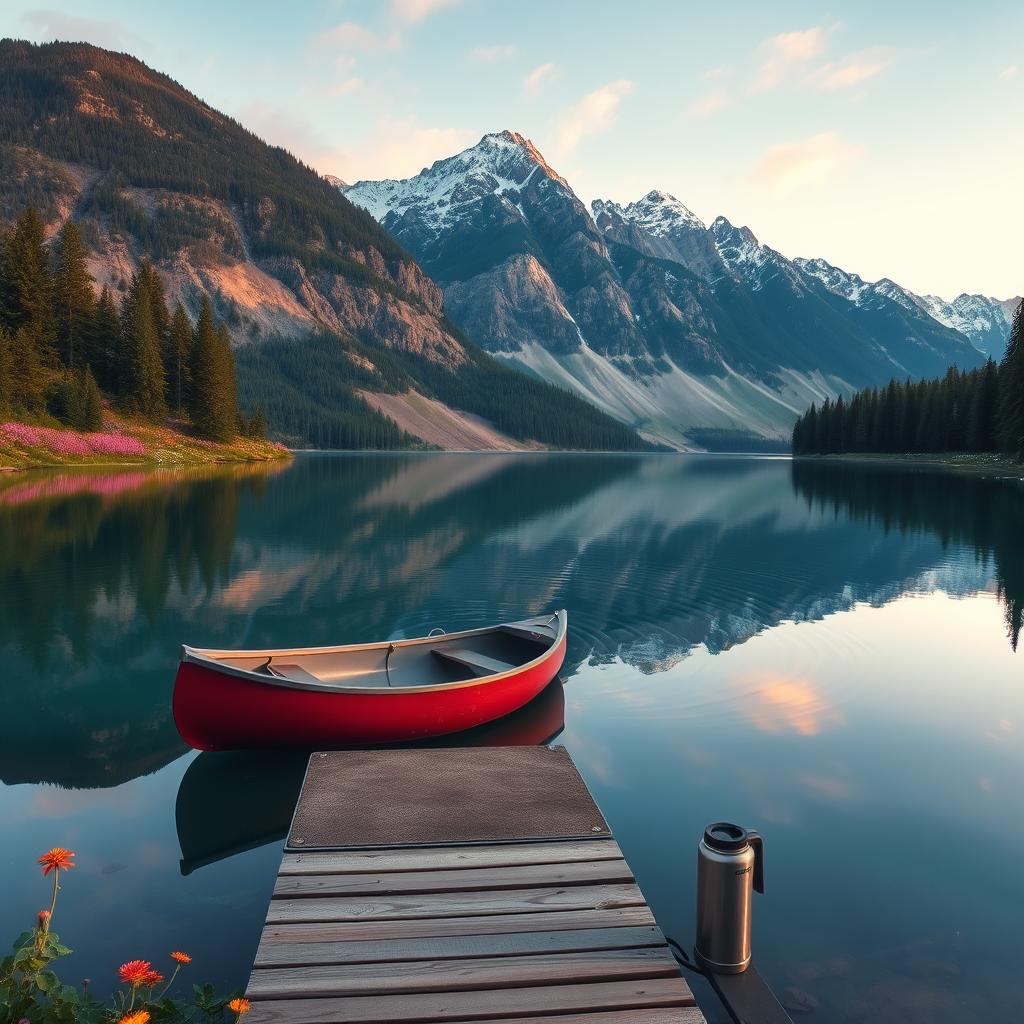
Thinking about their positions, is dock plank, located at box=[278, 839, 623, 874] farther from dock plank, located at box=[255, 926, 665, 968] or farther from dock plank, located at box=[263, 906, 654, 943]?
dock plank, located at box=[255, 926, 665, 968]

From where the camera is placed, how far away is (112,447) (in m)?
80.4

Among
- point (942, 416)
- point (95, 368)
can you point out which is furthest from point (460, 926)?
point (942, 416)

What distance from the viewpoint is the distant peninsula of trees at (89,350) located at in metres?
74.7

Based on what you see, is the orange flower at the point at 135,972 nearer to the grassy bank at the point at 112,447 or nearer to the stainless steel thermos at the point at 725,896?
the stainless steel thermos at the point at 725,896

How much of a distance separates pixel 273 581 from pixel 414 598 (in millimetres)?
5997

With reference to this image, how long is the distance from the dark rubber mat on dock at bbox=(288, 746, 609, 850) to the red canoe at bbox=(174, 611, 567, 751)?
49.9 inches

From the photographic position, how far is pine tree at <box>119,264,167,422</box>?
86375mm

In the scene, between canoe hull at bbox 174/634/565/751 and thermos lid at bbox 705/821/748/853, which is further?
canoe hull at bbox 174/634/565/751

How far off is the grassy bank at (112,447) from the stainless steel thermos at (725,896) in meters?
74.2

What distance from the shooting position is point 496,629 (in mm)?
17578

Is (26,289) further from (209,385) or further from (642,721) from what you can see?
(642,721)

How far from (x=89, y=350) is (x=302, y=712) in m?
91.0

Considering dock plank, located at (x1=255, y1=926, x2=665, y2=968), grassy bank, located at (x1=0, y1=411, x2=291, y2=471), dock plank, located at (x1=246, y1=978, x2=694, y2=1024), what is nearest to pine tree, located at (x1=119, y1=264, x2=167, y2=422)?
grassy bank, located at (x1=0, y1=411, x2=291, y2=471)

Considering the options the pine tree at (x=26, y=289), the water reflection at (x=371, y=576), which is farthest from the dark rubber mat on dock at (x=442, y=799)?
the pine tree at (x=26, y=289)
